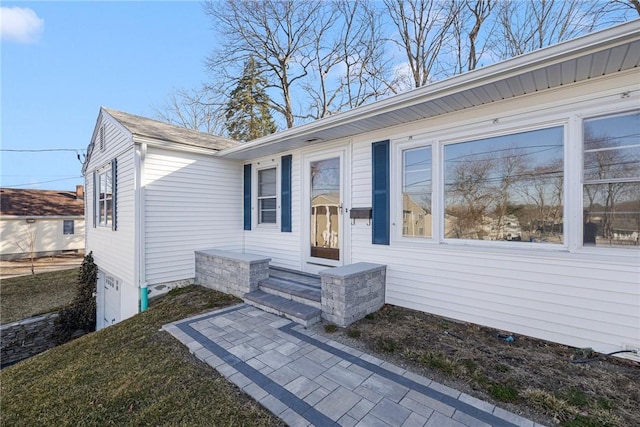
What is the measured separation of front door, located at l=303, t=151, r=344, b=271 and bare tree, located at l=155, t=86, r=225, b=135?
34.0 ft

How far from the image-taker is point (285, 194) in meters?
5.98

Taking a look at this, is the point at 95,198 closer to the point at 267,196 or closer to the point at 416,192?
the point at 267,196

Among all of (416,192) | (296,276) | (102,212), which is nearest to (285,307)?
(296,276)

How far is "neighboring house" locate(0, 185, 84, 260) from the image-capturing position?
1575cm

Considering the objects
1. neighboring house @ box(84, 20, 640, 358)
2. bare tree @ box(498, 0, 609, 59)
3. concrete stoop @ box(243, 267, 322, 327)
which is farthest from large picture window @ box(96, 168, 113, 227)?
bare tree @ box(498, 0, 609, 59)

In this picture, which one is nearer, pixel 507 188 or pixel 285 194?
pixel 507 188

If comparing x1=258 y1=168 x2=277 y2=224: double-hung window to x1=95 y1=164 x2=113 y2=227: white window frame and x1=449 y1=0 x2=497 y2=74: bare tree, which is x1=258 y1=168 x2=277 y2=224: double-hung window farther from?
x1=449 y1=0 x2=497 y2=74: bare tree

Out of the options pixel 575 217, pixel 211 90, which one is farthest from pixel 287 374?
pixel 211 90

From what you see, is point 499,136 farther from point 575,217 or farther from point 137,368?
point 137,368

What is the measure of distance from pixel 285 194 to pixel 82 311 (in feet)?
22.5

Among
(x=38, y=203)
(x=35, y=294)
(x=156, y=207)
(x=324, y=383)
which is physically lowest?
(x=35, y=294)

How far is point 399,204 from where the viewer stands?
4348 mm

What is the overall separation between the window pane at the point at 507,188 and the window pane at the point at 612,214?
23 centimetres

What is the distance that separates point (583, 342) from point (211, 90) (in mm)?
15152
